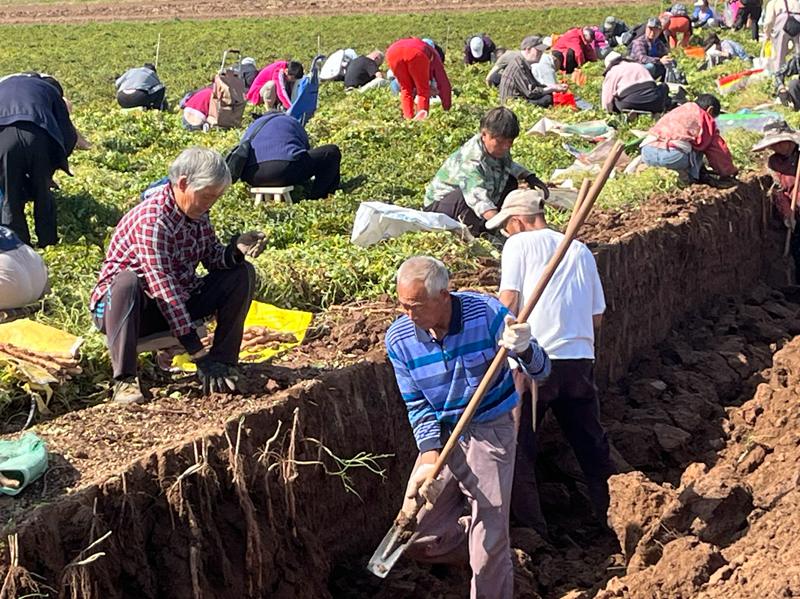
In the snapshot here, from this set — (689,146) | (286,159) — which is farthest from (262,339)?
(689,146)

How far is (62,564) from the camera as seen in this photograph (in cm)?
489

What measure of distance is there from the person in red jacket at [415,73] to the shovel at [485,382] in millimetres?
10735

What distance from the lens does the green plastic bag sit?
4988mm

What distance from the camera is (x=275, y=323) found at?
7492 mm

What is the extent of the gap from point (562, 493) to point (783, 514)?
176 centimetres

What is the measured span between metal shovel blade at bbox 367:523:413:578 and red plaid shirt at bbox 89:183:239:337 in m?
1.48

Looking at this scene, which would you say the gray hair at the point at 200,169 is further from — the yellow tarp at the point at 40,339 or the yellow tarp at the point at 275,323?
the yellow tarp at the point at 275,323

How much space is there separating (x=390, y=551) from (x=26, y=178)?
527 cm

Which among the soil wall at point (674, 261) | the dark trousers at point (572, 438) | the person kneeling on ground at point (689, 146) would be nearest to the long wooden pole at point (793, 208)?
the soil wall at point (674, 261)

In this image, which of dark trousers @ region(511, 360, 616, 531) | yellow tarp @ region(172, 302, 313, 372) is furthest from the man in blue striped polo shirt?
yellow tarp @ region(172, 302, 313, 372)

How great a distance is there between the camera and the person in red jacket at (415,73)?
52.6 feet

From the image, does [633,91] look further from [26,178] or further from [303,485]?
[303,485]

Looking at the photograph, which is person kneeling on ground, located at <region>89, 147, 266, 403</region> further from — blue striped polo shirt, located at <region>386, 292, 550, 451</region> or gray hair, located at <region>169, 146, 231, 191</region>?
blue striped polo shirt, located at <region>386, 292, 550, 451</region>

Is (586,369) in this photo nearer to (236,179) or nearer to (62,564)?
(62,564)
